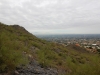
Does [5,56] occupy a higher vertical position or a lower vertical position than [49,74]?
higher

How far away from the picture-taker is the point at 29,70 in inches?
323

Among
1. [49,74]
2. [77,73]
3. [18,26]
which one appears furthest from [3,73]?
[18,26]

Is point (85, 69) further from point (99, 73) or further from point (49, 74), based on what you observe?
point (49, 74)

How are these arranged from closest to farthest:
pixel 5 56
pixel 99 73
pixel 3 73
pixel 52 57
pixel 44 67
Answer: pixel 99 73 → pixel 3 73 → pixel 5 56 → pixel 44 67 → pixel 52 57

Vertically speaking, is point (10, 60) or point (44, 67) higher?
point (10, 60)

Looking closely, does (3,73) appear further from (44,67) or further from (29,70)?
(44,67)

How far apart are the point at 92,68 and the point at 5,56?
12.4 ft

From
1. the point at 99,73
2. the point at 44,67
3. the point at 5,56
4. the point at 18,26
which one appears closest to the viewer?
the point at 99,73

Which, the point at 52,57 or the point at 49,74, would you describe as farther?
the point at 52,57

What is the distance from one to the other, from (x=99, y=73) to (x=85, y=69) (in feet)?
1.75

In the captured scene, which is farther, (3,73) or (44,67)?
(44,67)

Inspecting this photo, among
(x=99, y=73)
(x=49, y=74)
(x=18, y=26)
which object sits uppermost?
(x=18, y=26)

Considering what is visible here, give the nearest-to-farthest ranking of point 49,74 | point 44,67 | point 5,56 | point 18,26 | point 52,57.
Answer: point 5,56 < point 49,74 < point 44,67 < point 52,57 < point 18,26

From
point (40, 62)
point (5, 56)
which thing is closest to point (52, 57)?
point (40, 62)
